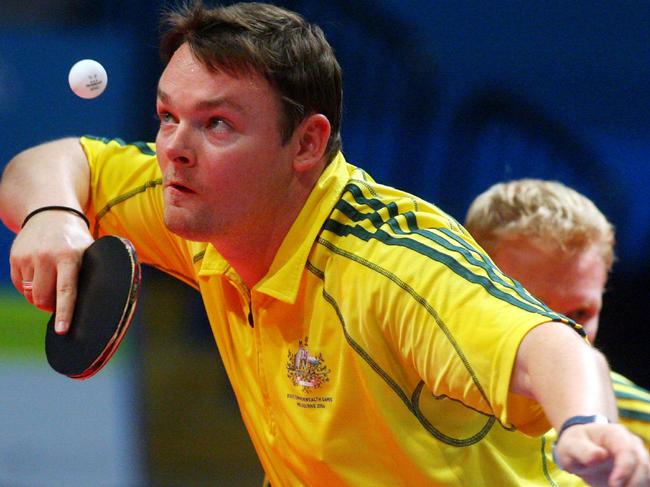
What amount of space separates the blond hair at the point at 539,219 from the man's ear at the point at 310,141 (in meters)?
1.14

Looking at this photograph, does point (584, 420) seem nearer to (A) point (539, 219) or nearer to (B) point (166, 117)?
(B) point (166, 117)

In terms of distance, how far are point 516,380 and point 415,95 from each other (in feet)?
8.39

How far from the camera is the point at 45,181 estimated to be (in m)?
3.17

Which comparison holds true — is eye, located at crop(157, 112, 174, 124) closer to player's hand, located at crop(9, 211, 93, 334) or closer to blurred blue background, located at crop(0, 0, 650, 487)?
player's hand, located at crop(9, 211, 93, 334)

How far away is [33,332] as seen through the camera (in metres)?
4.68

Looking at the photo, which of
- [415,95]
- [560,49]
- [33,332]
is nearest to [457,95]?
[415,95]

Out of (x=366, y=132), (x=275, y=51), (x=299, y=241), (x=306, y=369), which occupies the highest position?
(x=275, y=51)

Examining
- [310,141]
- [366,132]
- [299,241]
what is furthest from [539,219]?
[299,241]

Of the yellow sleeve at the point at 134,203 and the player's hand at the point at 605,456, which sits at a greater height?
the player's hand at the point at 605,456

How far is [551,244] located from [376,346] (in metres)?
1.46

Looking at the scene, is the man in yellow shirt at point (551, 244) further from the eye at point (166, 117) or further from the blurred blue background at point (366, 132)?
the eye at point (166, 117)

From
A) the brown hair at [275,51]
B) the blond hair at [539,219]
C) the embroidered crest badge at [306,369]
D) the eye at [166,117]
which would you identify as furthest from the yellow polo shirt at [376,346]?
the blond hair at [539,219]

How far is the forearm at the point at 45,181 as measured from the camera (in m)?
3.12

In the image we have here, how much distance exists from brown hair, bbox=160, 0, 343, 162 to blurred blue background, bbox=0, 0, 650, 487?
60.5 inches
